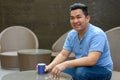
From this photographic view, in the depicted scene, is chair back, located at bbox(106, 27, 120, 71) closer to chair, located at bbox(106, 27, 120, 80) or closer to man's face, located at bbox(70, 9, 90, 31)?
chair, located at bbox(106, 27, 120, 80)

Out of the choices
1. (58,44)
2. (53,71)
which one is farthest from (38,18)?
(53,71)

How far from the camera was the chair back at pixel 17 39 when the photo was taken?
5.49 meters

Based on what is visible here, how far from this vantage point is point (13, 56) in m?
5.07

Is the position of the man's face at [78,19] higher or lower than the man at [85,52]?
higher

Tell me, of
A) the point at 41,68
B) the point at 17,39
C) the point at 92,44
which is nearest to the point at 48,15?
the point at 17,39

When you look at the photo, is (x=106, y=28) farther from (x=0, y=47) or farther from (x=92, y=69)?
(x=92, y=69)

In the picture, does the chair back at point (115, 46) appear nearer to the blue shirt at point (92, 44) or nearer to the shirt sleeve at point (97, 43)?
the blue shirt at point (92, 44)

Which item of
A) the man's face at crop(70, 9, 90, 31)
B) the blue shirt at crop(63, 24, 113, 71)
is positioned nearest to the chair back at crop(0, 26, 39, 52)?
the blue shirt at crop(63, 24, 113, 71)

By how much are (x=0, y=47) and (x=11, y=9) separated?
3.79 ft

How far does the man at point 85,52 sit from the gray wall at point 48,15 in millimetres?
2381

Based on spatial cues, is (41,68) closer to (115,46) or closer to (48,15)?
(115,46)

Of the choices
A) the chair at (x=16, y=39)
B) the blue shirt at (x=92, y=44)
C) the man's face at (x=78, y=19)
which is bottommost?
the chair at (x=16, y=39)

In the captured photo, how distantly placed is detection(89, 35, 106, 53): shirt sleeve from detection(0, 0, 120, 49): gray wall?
2.55 m

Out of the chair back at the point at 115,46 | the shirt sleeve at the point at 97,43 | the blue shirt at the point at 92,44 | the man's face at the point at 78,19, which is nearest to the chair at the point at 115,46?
the chair back at the point at 115,46
